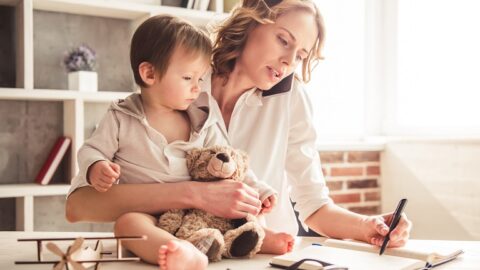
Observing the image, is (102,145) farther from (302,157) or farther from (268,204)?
(302,157)

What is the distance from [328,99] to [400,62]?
0.53 metres

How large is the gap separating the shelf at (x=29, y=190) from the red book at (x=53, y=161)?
62 millimetres

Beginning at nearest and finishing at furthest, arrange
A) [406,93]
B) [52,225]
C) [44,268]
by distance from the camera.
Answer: [44,268]
[52,225]
[406,93]

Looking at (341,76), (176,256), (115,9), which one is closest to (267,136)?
(176,256)

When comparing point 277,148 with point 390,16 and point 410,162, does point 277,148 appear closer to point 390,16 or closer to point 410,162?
point 410,162

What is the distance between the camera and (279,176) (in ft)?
5.46

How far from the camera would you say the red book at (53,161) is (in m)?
2.85

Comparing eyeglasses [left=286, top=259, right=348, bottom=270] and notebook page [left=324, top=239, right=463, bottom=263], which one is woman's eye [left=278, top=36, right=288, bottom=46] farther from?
eyeglasses [left=286, top=259, right=348, bottom=270]

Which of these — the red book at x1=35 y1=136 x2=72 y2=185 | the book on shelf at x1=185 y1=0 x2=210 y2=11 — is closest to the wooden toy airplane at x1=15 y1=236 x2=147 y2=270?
the red book at x1=35 y1=136 x2=72 y2=185

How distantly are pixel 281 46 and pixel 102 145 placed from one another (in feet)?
1.76

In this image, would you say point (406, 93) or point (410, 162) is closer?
point (410, 162)

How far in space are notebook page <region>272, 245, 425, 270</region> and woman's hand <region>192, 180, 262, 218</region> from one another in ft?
0.44

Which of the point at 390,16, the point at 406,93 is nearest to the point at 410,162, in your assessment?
the point at 406,93

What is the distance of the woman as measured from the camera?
3.75 ft
